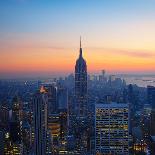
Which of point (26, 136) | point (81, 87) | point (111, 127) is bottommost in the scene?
point (111, 127)

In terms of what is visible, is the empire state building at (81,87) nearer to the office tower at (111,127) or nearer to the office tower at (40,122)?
the office tower at (111,127)

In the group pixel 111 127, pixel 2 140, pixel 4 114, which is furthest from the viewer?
pixel 111 127

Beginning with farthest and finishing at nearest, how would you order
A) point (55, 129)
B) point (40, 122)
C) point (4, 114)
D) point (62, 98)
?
point (62, 98) → point (55, 129) → point (40, 122) → point (4, 114)

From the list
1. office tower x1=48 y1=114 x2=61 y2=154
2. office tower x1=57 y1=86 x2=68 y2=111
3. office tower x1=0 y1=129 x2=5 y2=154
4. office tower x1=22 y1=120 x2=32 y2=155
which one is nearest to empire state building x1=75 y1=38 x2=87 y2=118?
office tower x1=57 y1=86 x2=68 y2=111

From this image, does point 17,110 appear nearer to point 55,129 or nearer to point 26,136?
point 55,129

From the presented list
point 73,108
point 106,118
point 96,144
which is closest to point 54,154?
point 96,144

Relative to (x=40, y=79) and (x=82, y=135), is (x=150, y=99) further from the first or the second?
(x=40, y=79)

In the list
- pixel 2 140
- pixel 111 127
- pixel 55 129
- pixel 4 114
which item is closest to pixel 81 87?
pixel 111 127
